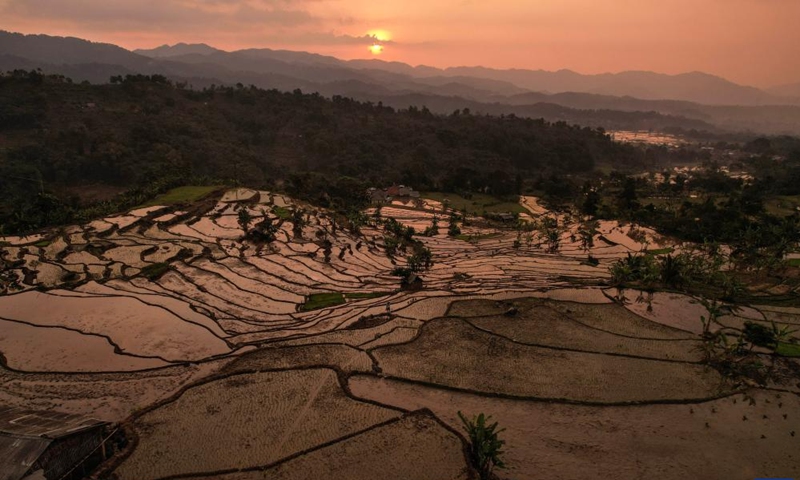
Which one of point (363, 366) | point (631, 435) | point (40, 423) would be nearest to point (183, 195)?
point (363, 366)

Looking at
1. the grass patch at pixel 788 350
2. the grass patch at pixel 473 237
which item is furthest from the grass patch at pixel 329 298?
the grass patch at pixel 473 237

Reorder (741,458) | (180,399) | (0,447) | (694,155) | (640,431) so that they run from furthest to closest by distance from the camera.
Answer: (694,155) → (180,399) → (640,431) → (741,458) → (0,447)

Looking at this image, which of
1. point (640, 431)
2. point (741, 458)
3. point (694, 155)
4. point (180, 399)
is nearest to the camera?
point (741, 458)

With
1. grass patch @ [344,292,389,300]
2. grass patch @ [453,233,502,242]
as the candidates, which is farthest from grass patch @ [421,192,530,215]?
grass patch @ [344,292,389,300]

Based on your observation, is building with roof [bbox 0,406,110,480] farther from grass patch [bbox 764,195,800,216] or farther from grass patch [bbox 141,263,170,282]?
grass patch [bbox 764,195,800,216]

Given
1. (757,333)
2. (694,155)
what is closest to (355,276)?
(757,333)

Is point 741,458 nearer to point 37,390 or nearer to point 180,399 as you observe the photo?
point 180,399

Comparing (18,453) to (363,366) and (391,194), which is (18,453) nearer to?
(363,366)
